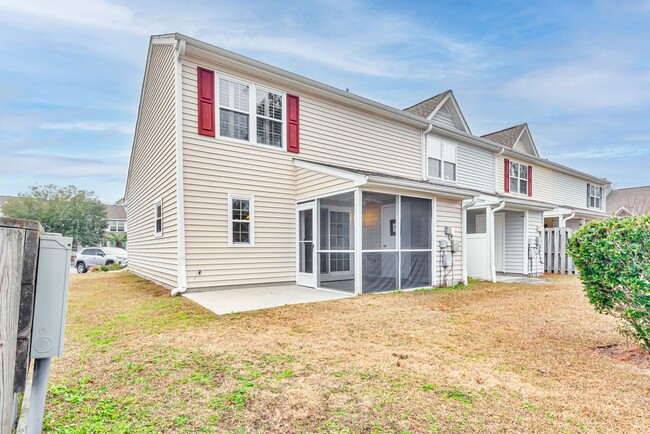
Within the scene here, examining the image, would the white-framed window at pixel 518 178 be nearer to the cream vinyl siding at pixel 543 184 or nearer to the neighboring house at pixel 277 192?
the cream vinyl siding at pixel 543 184

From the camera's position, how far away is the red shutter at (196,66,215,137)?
25.8 feet

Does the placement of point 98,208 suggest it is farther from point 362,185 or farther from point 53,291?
point 53,291

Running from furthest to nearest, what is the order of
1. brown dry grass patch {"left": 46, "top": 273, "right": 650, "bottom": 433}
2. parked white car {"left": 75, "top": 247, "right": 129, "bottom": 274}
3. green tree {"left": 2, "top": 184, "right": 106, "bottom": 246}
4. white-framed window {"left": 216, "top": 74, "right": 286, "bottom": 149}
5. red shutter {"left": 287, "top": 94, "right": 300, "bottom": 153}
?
green tree {"left": 2, "top": 184, "right": 106, "bottom": 246} → parked white car {"left": 75, "top": 247, "right": 129, "bottom": 274} → red shutter {"left": 287, "top": 94, "right": 300, "bottom": 153} → white-framed window {"left": 216, "top": 74, "right": 286, "bottom": 149} → brown dry grass patch {"left": 46, "top": 273, "right": 650, "bottom": 433}

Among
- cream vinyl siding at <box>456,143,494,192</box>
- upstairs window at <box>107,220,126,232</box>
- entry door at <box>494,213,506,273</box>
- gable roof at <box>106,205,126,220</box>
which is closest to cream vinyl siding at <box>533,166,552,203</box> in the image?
cream vinyl siding at <box>456,143,494,192</box>

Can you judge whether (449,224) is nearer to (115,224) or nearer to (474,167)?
(474,167)

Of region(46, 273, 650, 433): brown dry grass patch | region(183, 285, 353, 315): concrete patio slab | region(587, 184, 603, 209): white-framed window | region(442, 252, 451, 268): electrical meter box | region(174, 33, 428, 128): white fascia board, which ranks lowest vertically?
region(183, 285, 353, 315): concrete patio slab

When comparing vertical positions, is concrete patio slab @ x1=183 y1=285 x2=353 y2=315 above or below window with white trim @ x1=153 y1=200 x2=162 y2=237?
below

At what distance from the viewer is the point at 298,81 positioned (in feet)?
29.6

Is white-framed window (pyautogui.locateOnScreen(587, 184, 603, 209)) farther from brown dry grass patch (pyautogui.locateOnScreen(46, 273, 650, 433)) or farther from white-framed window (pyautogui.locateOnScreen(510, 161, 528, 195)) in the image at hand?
brown dry grass patch (pyautogui.locateOnScreen(46, 273, 650, 433))

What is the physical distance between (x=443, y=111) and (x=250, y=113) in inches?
360

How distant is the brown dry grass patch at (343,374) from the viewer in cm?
229

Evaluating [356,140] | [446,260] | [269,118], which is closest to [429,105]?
[356,140]

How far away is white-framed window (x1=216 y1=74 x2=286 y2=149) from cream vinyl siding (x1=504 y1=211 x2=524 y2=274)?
371 inches

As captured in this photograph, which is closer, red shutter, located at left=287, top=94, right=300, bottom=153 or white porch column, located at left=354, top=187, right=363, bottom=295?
white porch column, located at left=354, top=187, right=363, bottom=295
